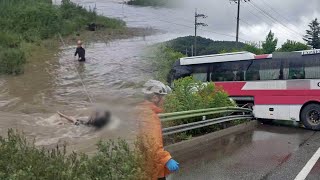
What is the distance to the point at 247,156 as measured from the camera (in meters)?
Result: 7.81

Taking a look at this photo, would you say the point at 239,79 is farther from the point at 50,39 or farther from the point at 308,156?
the point at 50,39

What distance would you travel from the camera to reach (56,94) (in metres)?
10.6

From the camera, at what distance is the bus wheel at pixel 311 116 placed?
12.6 m

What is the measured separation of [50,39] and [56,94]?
2086mm

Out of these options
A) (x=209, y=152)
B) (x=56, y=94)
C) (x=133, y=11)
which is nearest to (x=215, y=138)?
(x=209, y=152)

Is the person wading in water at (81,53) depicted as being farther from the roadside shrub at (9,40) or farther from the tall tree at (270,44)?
the tall tree at (270,44)

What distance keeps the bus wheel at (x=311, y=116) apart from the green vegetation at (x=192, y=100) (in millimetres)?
2202

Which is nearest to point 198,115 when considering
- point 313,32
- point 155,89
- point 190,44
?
point 190,44

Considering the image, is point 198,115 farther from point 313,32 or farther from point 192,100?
point 313,32

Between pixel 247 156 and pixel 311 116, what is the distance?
5849 millimetres

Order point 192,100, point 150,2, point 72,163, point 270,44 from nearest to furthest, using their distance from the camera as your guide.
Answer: point 150,2
point 72,163
point 192,100
point 270,44

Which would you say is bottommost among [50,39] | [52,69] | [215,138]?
[215,138]

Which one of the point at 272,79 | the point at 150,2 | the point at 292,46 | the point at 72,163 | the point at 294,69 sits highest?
the point at 292,46

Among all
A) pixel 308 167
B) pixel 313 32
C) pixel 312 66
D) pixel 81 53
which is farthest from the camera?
pixel 313 32
